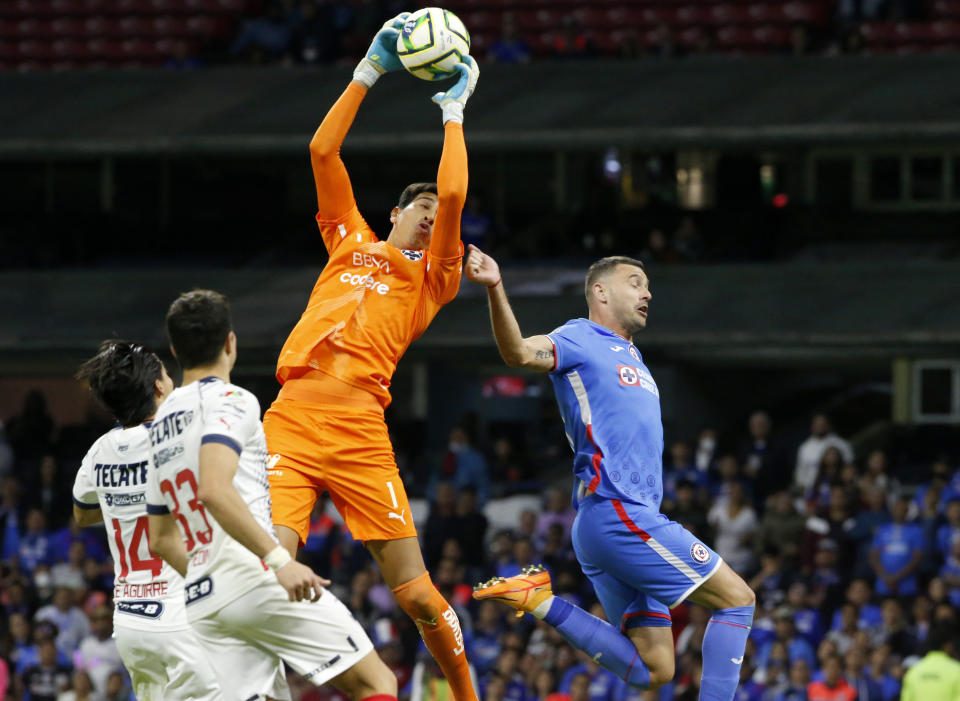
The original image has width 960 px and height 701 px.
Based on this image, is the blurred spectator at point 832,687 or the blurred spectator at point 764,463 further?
the blurred spectator at point 764,463

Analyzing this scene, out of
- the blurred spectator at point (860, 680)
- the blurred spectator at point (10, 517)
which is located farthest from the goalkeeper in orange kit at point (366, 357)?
the blurred spectator at point (10, 517)

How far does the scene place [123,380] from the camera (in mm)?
6383

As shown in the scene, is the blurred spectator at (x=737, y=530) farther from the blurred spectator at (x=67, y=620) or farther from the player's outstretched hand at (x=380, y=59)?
the player's outstretched hand at (x=380, y=59)

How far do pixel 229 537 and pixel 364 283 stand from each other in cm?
198

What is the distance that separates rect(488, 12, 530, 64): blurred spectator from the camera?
21.5 m

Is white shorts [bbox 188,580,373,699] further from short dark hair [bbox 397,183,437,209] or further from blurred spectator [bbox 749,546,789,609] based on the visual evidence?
blurred spectator [bbox 749,546,789,609]

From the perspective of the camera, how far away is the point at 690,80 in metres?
18.9

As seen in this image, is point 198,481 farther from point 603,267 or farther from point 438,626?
point 603,267

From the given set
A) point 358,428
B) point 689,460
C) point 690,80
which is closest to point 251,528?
point 358,428

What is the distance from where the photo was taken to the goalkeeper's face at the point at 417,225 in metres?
7.59

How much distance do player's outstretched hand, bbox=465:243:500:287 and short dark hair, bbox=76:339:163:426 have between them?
1472 mm

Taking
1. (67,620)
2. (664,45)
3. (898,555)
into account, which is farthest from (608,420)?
(664,45)

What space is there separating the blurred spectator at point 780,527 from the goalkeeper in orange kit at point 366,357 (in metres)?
7.83

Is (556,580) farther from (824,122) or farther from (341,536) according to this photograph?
Result: (824,122)
